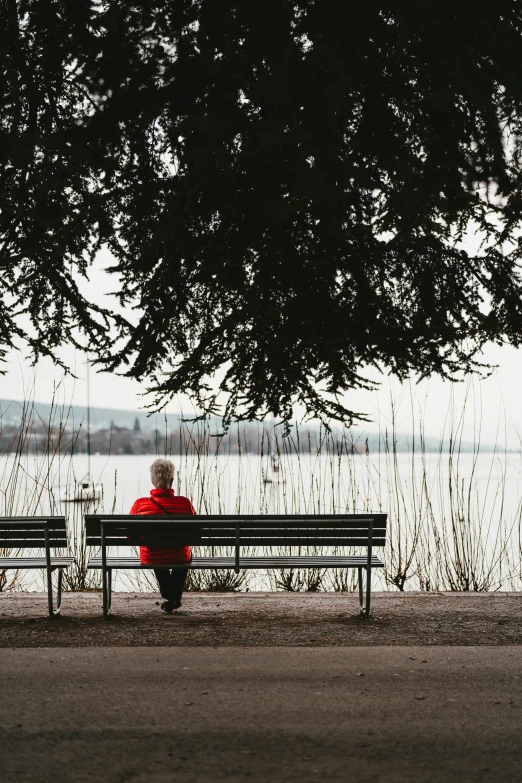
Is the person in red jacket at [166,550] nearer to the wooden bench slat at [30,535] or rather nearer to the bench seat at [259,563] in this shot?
the bench seat at [259,563]

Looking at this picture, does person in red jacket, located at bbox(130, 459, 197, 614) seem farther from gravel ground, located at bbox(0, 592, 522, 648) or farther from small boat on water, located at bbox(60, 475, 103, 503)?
small boat on water, located at bbox(60, 475, 103, 503)

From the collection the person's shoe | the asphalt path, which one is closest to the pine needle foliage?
the person's shoe

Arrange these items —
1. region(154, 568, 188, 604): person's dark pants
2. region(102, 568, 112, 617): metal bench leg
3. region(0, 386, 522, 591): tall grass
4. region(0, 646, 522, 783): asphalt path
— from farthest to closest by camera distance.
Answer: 1. region(0, 386, 522, 591): tall grass
2. region(154, 568, 188, 604): person's dark pants
3. region(102, 568, 112, 617): metal bench leg
4. region(0, 646, 522, 783): asphalt path

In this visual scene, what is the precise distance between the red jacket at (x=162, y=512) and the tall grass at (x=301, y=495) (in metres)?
1.33

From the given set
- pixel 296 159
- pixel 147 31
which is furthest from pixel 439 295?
pixel 147 31

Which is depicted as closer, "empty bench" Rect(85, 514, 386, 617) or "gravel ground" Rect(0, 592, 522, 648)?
"gravel ground" Rect(0, 592, 522, 648)

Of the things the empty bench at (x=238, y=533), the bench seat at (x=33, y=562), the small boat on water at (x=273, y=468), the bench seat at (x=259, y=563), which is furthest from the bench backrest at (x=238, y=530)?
the small boat on water at (x=273, y=468)

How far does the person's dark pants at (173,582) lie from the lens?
590 cm

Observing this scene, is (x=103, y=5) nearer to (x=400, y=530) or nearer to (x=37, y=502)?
(x=37, y=502)

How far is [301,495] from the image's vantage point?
7984mm

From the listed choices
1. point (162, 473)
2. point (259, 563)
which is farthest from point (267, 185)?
point (259, 563)

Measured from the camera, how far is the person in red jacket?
5.79 metres

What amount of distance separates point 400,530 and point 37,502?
10.2ft

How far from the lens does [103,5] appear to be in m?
5.54
